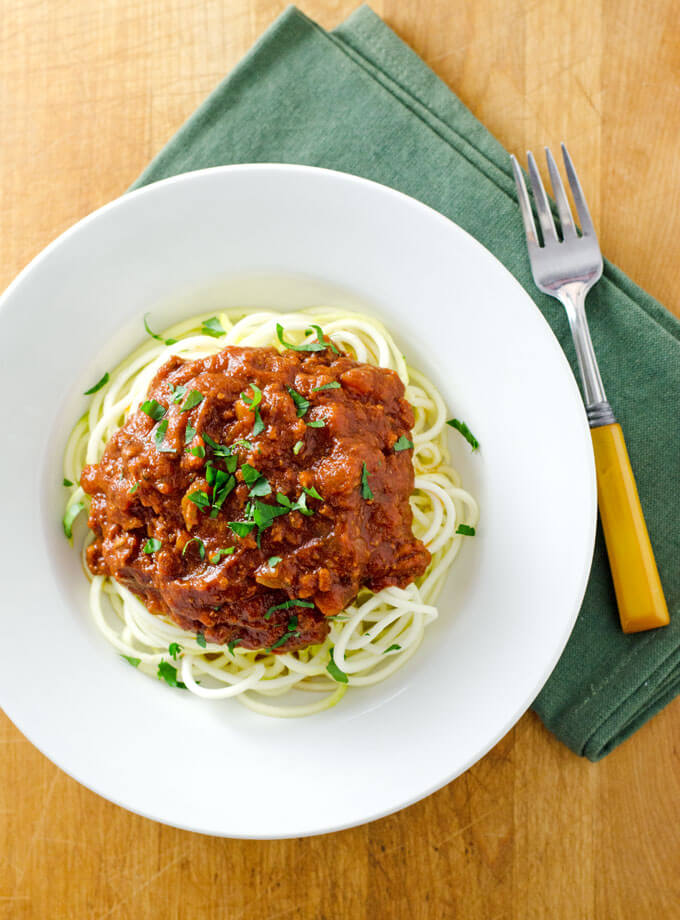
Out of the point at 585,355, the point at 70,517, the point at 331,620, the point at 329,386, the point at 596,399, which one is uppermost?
the point at 329,386

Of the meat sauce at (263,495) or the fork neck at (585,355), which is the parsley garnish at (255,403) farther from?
the fork neck at (585,355)

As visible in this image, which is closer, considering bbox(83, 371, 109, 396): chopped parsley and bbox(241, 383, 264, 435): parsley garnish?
bbox(241, 383, 264, 435): parsley garnish

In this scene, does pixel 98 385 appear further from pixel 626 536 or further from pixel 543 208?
pixel 626 536

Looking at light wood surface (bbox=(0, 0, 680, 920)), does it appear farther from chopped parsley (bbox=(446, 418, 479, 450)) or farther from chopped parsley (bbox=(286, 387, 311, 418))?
chopped parsley (bbox=(286, 387, 311, 418))

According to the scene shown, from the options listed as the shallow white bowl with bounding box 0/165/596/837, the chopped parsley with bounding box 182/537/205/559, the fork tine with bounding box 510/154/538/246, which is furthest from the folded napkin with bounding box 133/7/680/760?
the chopped parsley with bounding box 182/537/205/559

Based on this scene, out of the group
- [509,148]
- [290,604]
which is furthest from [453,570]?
[509,148]

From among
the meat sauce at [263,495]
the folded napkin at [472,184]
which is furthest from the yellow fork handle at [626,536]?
the meat sauce at [263,495]

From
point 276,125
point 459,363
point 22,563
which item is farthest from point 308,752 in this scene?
point 276,125
